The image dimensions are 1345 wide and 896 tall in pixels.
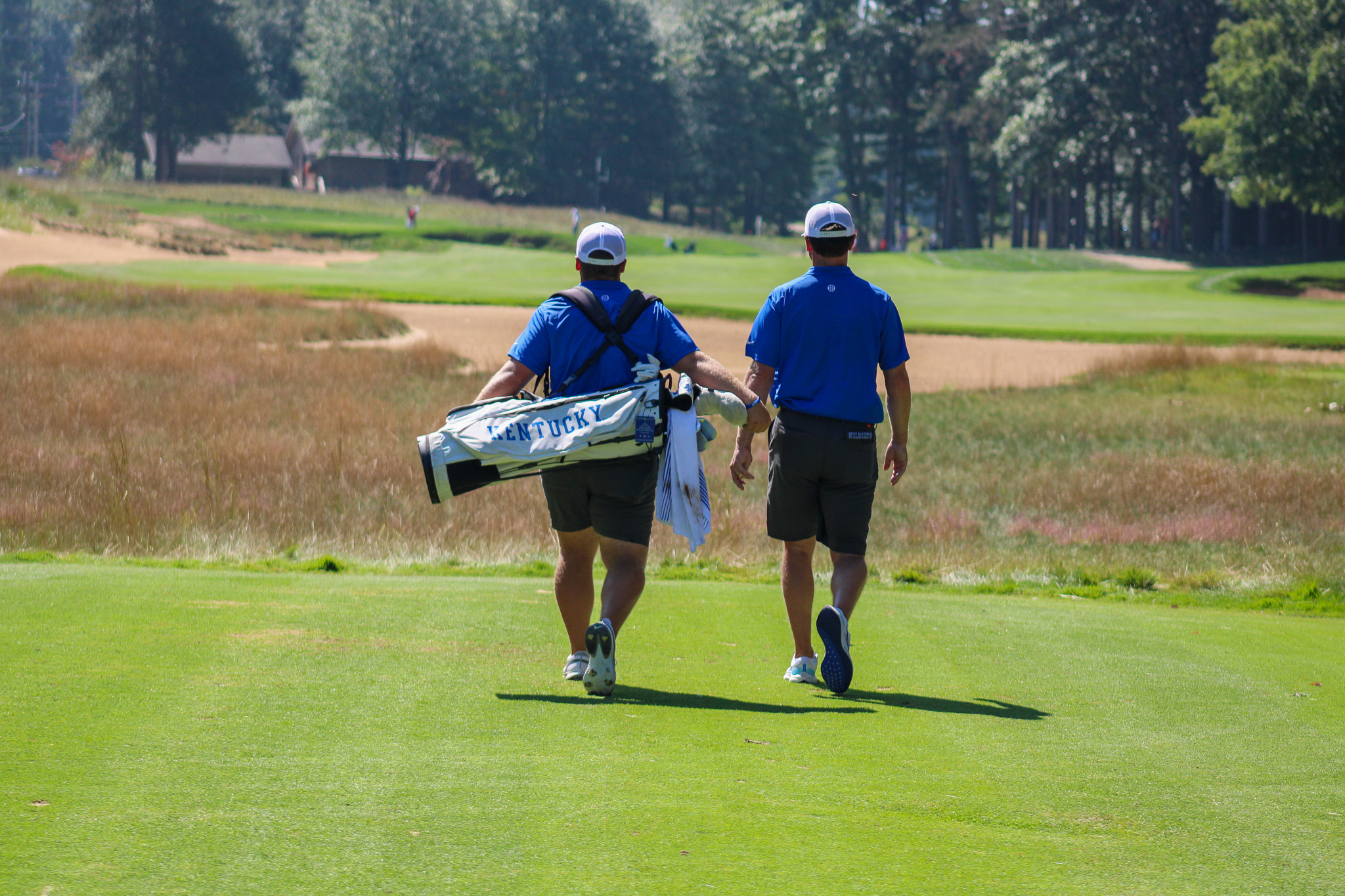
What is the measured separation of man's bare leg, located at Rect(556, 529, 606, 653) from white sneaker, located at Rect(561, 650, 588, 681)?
15 centimetres

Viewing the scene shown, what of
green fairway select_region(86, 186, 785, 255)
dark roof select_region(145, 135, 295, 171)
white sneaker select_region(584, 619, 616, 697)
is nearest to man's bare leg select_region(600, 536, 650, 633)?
white sneaker select_region(584, 619, 616, 697)

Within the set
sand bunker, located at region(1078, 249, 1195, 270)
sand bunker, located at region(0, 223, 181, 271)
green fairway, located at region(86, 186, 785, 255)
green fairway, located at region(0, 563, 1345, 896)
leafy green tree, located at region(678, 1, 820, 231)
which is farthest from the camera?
leafy green tree, located at region(678, 1, 820, 231)

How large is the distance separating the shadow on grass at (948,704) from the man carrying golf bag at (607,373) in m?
0.97

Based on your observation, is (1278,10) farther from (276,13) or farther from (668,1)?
(668,1)

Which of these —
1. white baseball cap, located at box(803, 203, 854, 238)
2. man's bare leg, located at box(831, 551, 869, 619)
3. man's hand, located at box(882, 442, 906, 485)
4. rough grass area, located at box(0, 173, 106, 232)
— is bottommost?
man's bare leg, located at box(831, 551, 869, 619)

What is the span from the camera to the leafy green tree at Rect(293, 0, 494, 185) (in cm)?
8962

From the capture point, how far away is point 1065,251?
179 ft

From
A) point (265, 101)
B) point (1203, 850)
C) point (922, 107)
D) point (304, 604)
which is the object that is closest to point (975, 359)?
point (304, 604)

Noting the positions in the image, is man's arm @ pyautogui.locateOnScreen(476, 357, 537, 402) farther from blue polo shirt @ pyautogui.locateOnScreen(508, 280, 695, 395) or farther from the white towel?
the white towel

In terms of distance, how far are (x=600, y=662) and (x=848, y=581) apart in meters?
1.30

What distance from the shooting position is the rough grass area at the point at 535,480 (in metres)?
10.4

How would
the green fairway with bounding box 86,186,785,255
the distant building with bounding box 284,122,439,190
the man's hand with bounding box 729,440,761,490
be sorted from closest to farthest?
the man's hand with bounding box 729,440,761,490 < the green fairway with bounding box 86,186,785,255 < the distant building with bounding box 284,122,439,190

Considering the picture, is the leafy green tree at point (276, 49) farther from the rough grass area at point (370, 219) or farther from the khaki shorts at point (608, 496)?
the khaki shorts at point (608, 496)

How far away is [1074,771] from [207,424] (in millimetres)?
12719
